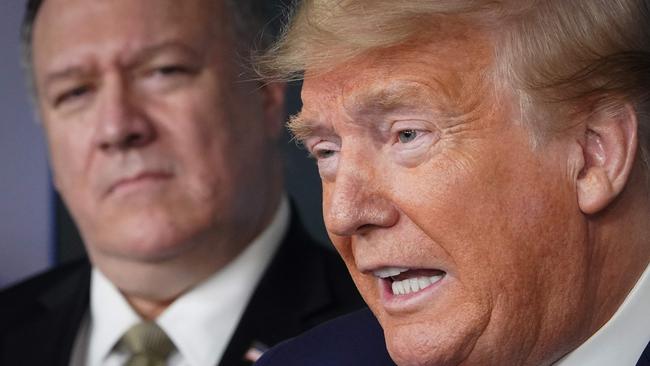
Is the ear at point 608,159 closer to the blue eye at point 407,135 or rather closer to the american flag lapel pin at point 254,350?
the blue eye at point 407,135

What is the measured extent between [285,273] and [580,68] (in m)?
1.11

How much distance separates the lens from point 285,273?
8.21 ft

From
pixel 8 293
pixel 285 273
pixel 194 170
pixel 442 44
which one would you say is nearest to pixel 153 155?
pixel 194 170

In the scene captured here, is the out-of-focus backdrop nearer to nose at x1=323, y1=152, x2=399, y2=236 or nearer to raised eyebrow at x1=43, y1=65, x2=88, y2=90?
raised eyebrow at x1=43, y1=65, x2=88, y2=90

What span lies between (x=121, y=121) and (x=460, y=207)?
1.11m

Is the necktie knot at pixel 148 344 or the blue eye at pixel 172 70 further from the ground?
the blue eye at pixel 172 70

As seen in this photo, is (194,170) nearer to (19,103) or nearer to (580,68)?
(19,103)

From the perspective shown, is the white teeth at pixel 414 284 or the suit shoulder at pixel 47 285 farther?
the suit shoulder at pixel 47 285

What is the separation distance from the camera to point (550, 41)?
4.95 ft

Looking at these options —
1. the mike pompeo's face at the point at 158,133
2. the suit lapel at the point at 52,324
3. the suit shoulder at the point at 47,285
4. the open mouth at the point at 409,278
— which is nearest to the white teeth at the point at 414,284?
the open mouth at the point at 409,278

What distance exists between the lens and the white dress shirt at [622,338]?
158 cm

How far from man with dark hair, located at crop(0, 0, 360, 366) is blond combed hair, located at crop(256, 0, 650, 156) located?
0.90m

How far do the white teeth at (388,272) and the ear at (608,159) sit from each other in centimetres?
23

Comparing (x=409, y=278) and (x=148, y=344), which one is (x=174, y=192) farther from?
(x=409, y=278)
